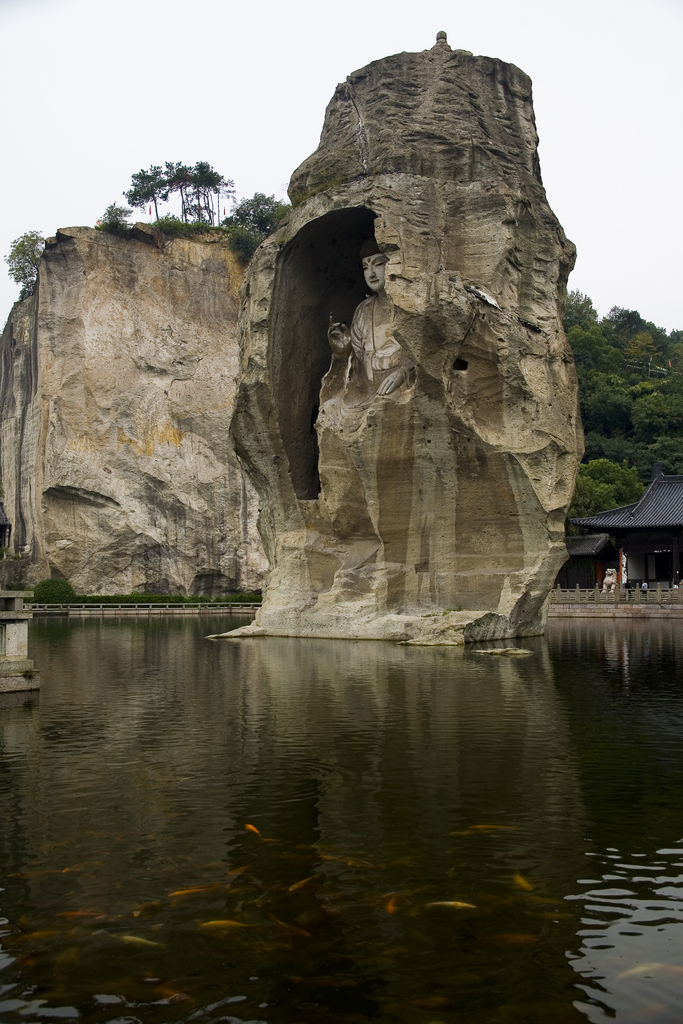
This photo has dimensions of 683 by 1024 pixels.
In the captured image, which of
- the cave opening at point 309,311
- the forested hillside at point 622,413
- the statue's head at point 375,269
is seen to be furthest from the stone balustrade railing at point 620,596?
the statue's head at point 375,269

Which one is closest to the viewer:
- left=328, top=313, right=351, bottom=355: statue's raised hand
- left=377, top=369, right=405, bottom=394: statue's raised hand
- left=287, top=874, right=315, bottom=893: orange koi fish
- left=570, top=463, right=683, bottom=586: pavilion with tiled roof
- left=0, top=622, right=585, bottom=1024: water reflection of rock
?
left=0, top=622, right=585, bottom=1024: water reflection of rock

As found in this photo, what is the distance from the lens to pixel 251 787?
6.82 metres

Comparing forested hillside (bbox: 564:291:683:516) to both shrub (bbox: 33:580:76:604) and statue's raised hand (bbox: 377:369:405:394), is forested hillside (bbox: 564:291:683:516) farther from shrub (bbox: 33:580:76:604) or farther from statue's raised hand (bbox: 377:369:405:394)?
shrub (bbox: 33:580:76:604)

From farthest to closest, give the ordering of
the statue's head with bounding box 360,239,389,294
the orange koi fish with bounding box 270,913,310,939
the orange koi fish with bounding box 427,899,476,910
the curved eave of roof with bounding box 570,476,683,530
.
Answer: the curved eave of roof with bounding box 570,476,683,530 < the statue's head with bounding box 360,239,389,294 < the orange koi fish with bounding box 427,899,476,910 < the orange koi fish with bounding box 270,913,310,939

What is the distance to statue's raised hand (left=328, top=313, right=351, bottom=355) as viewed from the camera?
2316 centimetres

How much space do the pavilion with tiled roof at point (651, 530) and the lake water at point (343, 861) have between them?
82.9 ft

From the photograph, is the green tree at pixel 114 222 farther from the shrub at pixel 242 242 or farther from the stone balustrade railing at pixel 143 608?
the stone balustrade railing at pixel 143 608

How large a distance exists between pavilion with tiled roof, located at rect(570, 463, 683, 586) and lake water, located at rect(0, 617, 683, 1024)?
25.3 m

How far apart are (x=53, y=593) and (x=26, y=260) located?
22.1 metres

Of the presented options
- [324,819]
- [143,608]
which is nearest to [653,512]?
[143,608]

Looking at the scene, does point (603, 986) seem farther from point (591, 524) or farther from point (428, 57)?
point (591, 524)

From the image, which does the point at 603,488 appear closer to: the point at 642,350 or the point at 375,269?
the point at 375,269

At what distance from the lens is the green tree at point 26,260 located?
169 feet

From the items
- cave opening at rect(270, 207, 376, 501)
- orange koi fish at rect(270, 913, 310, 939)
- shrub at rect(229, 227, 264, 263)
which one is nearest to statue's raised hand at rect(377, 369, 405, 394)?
cave opening at rect(270, 207, 376, 501)
